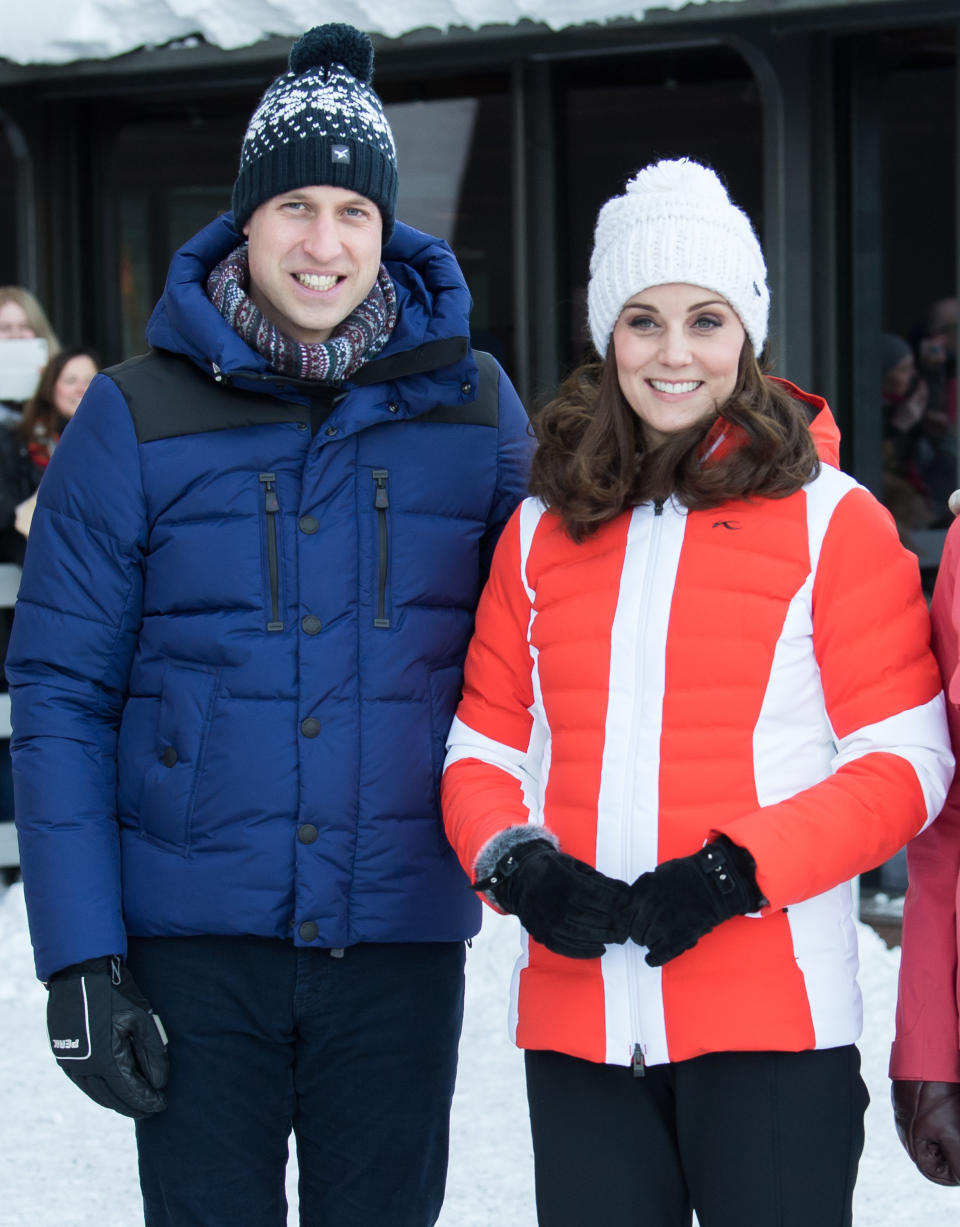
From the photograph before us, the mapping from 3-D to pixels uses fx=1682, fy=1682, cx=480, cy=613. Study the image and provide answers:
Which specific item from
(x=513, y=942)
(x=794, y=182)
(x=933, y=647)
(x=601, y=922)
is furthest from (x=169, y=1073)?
(x=794, y=182)

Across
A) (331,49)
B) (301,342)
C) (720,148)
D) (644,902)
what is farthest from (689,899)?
(720,148)

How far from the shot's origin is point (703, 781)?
6.59ft

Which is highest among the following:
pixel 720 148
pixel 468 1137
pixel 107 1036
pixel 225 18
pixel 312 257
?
pixel 225 18

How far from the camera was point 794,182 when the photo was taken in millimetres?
5445

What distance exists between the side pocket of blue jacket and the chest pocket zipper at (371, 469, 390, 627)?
24 centimetres

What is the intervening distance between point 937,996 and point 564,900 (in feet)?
1.67

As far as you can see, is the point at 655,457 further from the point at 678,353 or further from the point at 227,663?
the point at 227,663

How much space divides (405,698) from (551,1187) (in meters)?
0.66

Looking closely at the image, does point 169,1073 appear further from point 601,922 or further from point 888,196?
point 888,196

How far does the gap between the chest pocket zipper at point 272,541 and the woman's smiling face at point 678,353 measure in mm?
495

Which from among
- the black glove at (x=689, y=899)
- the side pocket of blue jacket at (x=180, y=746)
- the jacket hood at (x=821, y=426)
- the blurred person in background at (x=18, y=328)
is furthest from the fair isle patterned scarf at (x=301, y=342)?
the blurred person in background at (x=18, y=328)

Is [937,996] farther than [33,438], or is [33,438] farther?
[33,438]

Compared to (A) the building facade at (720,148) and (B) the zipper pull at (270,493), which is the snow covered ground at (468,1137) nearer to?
(B) the zipper pull at (270,493)

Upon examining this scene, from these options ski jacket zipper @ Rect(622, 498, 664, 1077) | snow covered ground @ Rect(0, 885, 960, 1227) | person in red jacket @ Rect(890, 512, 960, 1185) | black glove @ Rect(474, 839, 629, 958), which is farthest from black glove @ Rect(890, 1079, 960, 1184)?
snow covered ground @ Rect(0, 885, 960, 1227)
